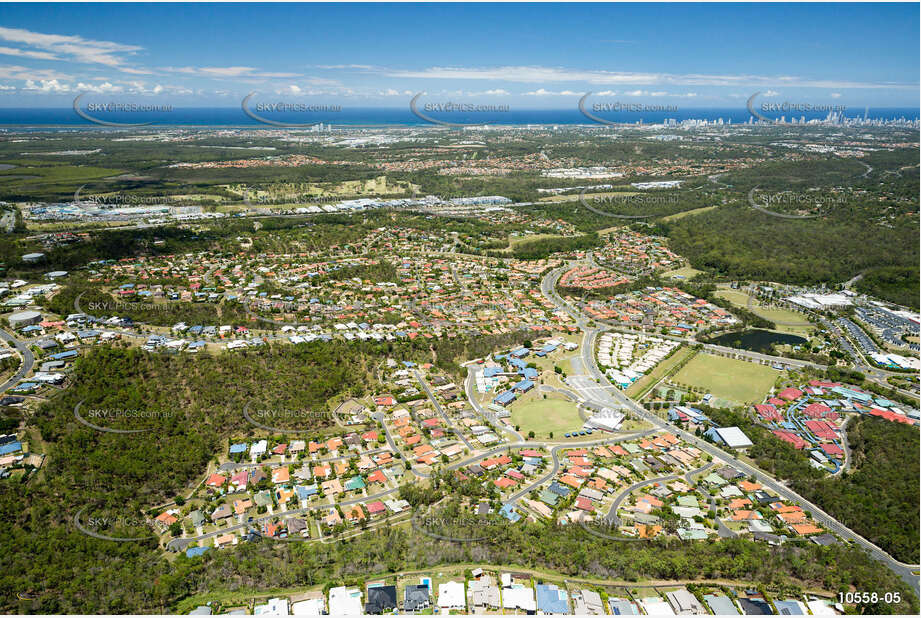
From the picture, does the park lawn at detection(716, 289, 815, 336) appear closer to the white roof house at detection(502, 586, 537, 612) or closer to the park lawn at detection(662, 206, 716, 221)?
the park lawn at detection(662, 206, 716, 221)

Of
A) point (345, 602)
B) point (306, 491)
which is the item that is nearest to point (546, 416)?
point (306, 491)

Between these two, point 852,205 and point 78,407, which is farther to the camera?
point 852,205

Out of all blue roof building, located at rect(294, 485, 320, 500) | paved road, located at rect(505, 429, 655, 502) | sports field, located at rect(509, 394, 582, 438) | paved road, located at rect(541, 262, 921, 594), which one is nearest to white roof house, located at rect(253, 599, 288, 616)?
blue roof building, located at rect(294, 485, 320, 500)

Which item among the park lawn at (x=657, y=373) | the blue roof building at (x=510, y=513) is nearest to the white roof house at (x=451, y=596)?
the blue roof building at (x=510, y=513)

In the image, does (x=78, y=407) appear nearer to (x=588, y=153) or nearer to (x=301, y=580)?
(x=301, y=580)

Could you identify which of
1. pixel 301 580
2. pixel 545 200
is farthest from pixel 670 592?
pixel 545 200

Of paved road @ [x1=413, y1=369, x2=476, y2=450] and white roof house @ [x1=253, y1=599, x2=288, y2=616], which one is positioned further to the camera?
paved road @ [x1=413, y1=369, x2=476, y2=450]

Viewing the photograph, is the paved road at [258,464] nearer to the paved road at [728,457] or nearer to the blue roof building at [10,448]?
the blue roof building at [10,448]
